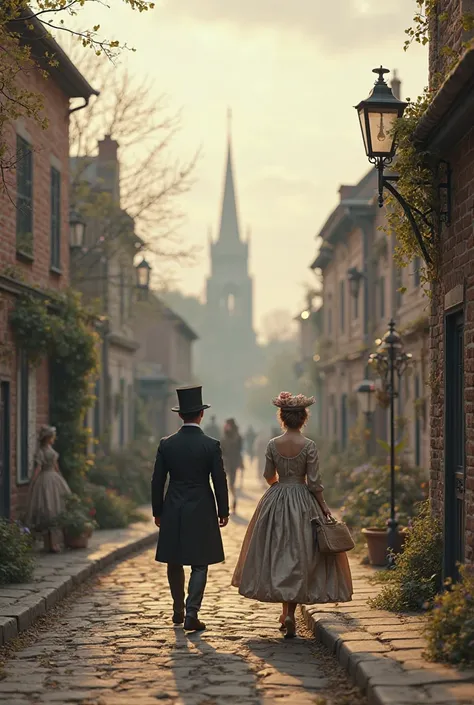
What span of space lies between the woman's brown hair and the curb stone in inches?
64.4

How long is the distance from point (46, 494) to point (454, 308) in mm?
7220

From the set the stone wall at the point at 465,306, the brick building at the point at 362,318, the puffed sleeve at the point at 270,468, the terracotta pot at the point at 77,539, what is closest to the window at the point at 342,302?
the brick building at the point at 362,318

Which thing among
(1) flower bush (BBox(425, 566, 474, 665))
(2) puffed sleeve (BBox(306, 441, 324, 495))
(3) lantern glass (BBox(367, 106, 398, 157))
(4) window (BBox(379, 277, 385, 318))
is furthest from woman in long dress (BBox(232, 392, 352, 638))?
(4) window (BBox(379, 277, 385, 318))

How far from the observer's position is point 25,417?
1598 centimetres

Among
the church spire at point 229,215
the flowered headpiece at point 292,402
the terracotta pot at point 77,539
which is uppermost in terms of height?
the church spire at point 229,215

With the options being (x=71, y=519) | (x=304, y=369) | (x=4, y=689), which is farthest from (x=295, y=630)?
(x=304, y=369)

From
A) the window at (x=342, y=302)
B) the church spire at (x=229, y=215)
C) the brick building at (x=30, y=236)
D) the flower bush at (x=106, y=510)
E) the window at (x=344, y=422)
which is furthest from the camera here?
the church spire at (x=229, y=215)

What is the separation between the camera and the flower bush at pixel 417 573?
973 cm

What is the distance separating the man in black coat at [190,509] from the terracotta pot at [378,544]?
4.14m

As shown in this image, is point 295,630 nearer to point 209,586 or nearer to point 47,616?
point 47,616

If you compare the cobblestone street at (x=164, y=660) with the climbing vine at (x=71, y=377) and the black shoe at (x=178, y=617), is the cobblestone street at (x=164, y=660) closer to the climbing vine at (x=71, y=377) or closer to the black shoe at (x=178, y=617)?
the black shoe at (x=178, y=617)

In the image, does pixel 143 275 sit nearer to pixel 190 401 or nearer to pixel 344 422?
pixel 344 422

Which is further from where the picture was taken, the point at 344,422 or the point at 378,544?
the point at 344,422

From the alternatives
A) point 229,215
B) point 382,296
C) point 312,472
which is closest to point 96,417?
point 382,296
